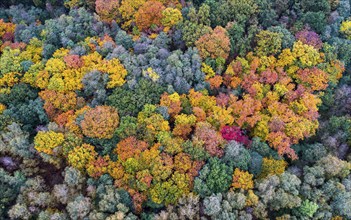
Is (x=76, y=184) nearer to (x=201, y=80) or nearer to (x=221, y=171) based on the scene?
(x=221, y=171)

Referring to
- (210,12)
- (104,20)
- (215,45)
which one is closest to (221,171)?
(215,45)

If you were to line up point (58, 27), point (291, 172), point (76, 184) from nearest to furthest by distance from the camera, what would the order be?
point (76, 184) < point (291, 172) < point (58, 27)

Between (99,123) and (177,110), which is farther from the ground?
(177,110)

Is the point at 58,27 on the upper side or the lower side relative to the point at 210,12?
lower

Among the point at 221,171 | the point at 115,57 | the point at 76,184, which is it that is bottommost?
the point at 76,184

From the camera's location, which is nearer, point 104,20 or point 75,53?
point 75,53

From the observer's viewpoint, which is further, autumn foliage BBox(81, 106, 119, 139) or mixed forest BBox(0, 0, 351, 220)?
autumn foliage BBox(81, 106, 119, 139)

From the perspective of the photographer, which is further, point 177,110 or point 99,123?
point 177,110

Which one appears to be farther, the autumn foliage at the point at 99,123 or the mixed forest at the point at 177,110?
the autumn foliage at the point at 99,123
